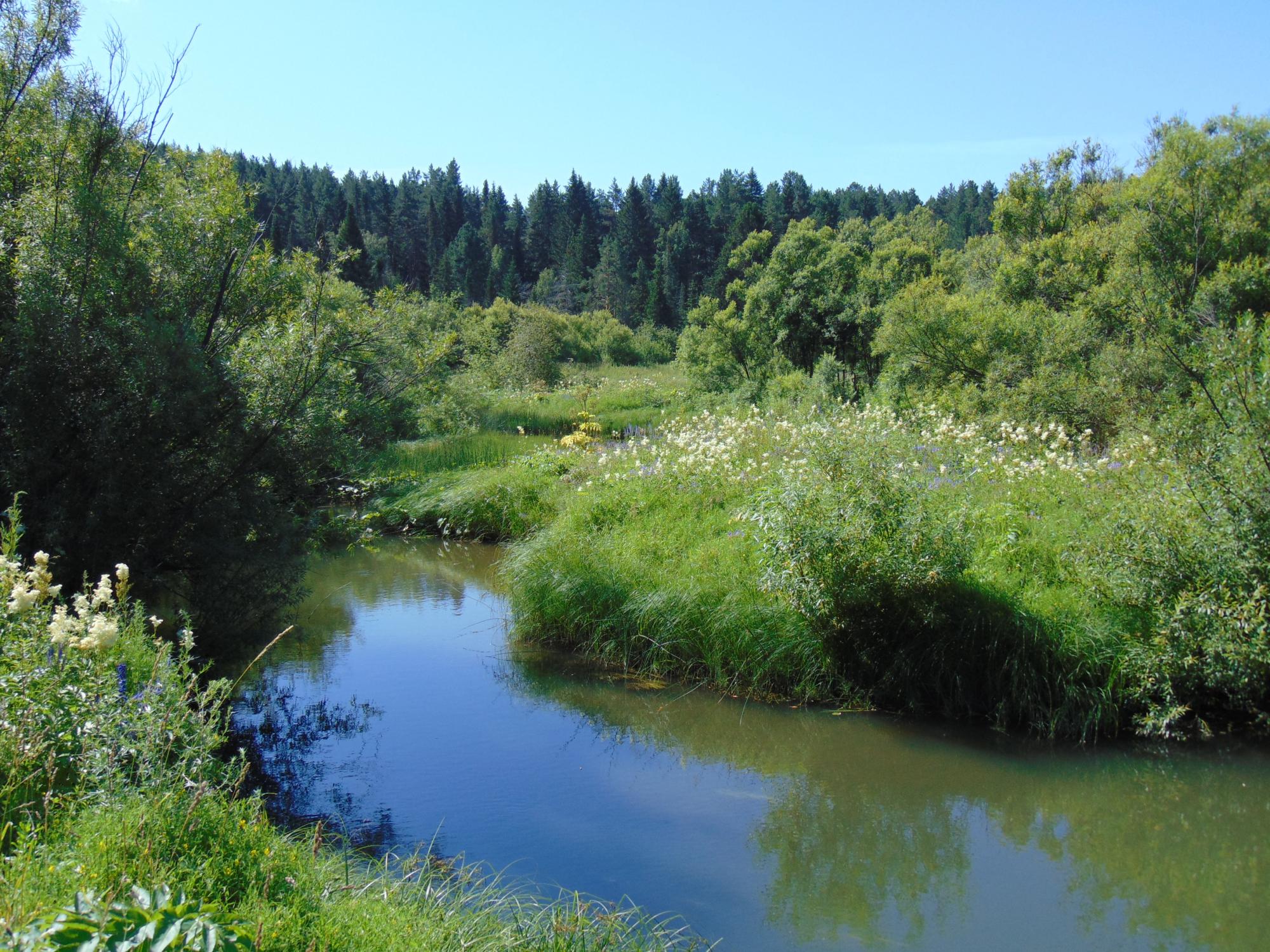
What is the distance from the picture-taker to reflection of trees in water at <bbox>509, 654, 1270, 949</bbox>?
476 centimetres

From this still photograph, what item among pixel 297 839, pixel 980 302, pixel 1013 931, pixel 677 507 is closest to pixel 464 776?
pixel 297 839

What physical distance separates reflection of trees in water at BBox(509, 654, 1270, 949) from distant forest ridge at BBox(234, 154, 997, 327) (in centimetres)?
4496

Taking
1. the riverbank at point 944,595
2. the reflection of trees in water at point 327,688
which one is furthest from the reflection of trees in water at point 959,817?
the reflection of trees in water at point 327,688

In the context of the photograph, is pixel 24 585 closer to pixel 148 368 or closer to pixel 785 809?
pixel 148 368

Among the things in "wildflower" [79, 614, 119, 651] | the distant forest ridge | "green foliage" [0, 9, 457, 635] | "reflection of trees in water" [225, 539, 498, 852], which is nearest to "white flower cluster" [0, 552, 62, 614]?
"wildflower" [79, 614, 119, 651]

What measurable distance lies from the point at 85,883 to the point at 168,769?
95cm

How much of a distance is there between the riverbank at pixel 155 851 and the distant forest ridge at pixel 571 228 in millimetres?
46353

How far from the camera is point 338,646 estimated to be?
30.7 ft

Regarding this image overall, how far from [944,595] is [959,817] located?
1.76m

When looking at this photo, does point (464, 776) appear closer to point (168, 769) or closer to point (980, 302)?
point (168, 769)

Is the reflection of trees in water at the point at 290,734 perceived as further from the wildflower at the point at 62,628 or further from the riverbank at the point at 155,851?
the wildflower at the point at 62,628

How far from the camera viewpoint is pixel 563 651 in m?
9.06

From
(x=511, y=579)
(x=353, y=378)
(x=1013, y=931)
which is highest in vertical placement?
(x=353, y=378)

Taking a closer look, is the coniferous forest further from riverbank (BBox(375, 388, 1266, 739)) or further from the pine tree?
the pine tree
